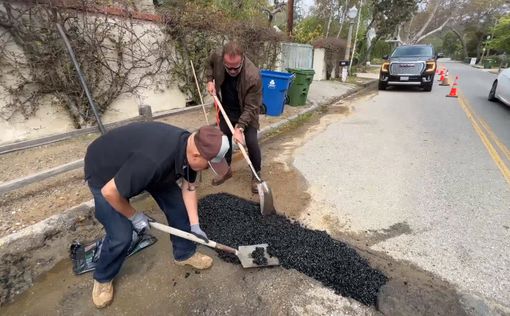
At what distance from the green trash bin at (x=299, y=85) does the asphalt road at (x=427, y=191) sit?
1.50 meters

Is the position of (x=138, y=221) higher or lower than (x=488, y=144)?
higher

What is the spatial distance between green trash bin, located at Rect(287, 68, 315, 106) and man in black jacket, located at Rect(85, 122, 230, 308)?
6.36 metres

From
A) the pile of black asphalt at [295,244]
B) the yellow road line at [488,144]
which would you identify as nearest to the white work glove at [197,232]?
the pile of black asphalt at [295,244]

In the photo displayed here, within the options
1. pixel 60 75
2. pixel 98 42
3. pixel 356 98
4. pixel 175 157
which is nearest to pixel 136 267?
pixel 175 157

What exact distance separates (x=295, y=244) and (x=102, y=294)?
157 cm

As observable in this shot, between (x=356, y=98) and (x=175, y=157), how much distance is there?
34.1 feet

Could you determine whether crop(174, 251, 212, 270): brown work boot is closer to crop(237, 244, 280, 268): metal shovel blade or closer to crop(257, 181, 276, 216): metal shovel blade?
crop(237, 244, 280, 268): metal shovel blade

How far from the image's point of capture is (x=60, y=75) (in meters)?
4.74

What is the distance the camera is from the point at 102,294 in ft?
7.18

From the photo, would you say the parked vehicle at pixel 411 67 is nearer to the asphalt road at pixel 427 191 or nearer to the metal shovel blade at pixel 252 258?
the asphalt road at pixel 427 191

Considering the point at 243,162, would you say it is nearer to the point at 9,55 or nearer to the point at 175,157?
the point at 175,157

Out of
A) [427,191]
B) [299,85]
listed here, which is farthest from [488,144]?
[299,85]

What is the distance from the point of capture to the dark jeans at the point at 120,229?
6.61 feet

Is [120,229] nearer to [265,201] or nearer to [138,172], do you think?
[138,172]
